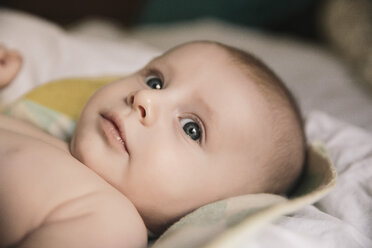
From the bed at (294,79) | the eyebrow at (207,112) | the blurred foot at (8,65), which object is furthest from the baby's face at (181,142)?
the blurred foot at (8,65)

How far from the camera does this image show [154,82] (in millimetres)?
921

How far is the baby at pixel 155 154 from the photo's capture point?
70 cm

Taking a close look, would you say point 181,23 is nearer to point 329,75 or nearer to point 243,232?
point 329,75

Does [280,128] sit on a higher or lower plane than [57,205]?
higher

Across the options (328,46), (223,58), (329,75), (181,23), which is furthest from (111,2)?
(223,58)

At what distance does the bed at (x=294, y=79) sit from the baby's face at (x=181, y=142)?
12 centimetres

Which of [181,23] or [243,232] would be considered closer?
[243,232]

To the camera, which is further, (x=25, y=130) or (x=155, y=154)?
(x=25, y=130)

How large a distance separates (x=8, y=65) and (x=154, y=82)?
17.4 inches

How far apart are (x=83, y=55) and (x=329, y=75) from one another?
3.10 feet

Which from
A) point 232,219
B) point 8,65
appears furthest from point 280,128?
point 8,65

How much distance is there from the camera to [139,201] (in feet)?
2.57

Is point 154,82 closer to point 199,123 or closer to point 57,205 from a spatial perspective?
point 199,123

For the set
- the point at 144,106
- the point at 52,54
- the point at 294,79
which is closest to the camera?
the point at 144,106
